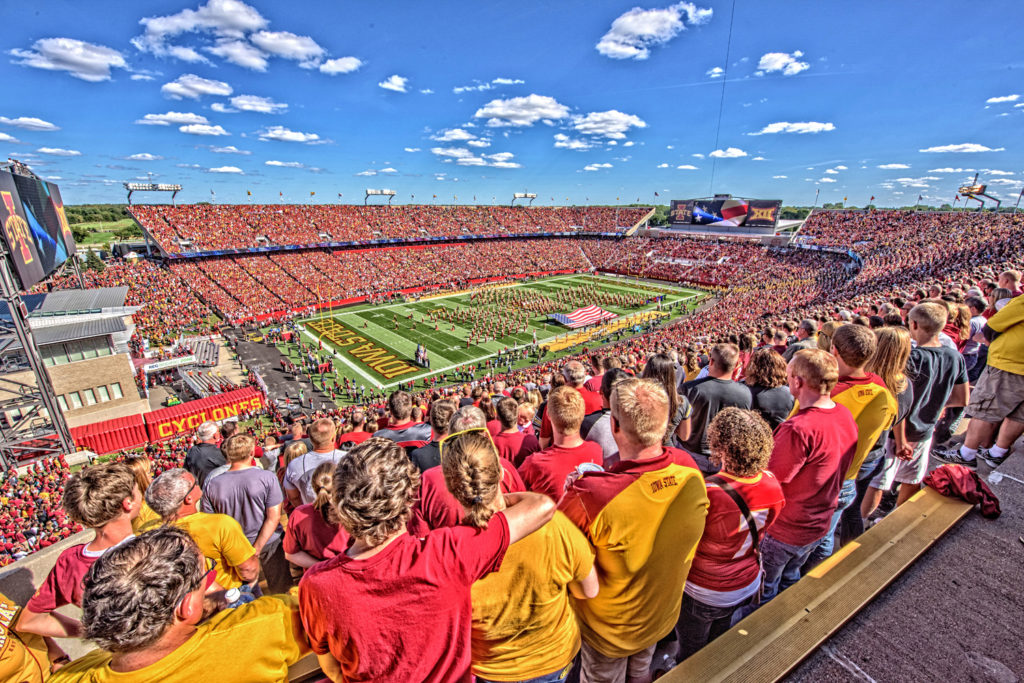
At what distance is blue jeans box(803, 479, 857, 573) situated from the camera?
348 centimetres

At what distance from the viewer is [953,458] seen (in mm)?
4871

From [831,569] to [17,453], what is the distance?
23.4 metres

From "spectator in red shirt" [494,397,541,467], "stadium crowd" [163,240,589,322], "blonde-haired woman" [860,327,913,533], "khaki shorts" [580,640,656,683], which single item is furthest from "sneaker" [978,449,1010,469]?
"stadium crowd" [163,240,589,322]

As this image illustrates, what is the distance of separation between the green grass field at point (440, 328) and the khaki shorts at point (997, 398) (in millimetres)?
22079

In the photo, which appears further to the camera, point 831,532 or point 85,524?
point 831,532

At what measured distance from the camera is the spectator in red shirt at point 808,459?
3.05 metres

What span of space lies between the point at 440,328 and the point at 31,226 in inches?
855

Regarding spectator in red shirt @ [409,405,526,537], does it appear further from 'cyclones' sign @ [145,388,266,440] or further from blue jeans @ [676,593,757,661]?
'cyclones' sign @ [145,388,266,440]

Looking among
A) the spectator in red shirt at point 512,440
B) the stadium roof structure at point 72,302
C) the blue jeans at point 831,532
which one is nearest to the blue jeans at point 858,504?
the blue jeans at point 831,532

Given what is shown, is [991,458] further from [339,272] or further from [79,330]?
[339,272]

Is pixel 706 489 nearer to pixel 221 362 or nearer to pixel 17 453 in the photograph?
pixel 17 453

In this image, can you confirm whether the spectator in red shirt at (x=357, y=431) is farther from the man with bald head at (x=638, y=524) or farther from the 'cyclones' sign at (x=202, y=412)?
the 'cyclones' sign at (x=202, y=412)

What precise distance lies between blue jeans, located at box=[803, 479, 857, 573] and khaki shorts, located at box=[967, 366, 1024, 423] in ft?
7.26

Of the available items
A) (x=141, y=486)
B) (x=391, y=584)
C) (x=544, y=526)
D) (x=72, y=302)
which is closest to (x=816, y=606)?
(x=544, y=526)
